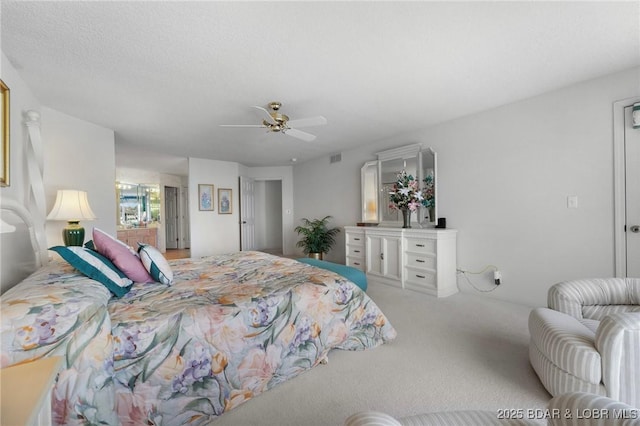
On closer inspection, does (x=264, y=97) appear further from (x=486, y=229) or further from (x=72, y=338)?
(x=486, y=229)

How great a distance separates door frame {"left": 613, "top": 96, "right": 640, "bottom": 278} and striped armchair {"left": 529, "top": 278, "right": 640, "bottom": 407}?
33.2 inches

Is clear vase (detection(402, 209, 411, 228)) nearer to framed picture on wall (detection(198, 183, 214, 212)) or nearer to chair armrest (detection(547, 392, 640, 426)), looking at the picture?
chair armrest (detection(547, 392, 640, 426))

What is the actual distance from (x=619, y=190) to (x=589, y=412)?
2855 millimetres

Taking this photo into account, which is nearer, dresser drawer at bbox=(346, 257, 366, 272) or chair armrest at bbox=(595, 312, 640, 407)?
chair armrest at bbox=(595, 312, 640, 407)

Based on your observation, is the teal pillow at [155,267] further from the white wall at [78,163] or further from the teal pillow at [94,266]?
the white wall at [78,163]

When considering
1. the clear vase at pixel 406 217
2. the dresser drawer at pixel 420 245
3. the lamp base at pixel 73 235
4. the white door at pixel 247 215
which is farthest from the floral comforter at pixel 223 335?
the white door at pixel 247 215

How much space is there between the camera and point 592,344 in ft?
4.57

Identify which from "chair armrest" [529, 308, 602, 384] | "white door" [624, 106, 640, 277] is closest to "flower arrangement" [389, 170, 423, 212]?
"white door" [624, 106, 640, 277]

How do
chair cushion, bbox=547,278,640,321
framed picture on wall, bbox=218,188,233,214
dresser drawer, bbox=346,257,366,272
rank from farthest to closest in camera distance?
framed picture on wall, bbox=218,188,233,214 → dresser drawer, bbox=346,257,366,272 → chair cushion, bbox=547,278,640,321

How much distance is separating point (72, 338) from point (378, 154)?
4.40 meters

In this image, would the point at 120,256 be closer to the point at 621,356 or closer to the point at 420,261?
the point at 621,356

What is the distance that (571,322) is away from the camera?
1.65m

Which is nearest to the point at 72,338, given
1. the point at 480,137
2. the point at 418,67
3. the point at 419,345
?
the point at 419,345

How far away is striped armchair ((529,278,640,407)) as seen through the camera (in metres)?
1.31
